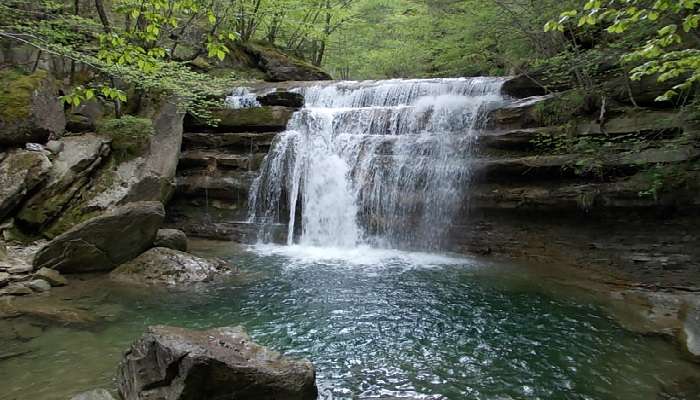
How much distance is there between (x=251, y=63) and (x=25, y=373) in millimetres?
18169

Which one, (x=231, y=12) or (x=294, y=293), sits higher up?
(x=231, y=12)

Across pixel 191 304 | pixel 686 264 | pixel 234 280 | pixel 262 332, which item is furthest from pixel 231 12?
pixel 686 264

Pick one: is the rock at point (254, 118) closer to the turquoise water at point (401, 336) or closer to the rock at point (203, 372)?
the turquoise water at point (401, 336)

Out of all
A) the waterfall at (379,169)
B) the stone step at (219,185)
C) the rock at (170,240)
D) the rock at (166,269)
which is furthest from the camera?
the stone step at (219,185)

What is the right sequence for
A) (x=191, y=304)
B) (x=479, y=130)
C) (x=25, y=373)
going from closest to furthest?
(x=25, y=373) → (x=191, y=304) → (x=479, y=130)

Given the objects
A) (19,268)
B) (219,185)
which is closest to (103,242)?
(19,268)

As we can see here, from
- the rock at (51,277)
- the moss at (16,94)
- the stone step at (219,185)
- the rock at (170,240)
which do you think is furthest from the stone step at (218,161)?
the rock at (51,277)

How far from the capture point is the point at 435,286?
8820 mm

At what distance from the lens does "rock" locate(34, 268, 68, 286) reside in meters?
8.24

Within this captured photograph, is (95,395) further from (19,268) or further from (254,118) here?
(254,118)

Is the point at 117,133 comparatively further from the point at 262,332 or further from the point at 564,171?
the point at 564,171

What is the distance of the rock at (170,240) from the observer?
10.2m

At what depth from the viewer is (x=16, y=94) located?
1058 cm

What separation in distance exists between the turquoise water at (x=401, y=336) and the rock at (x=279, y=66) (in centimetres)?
1301
